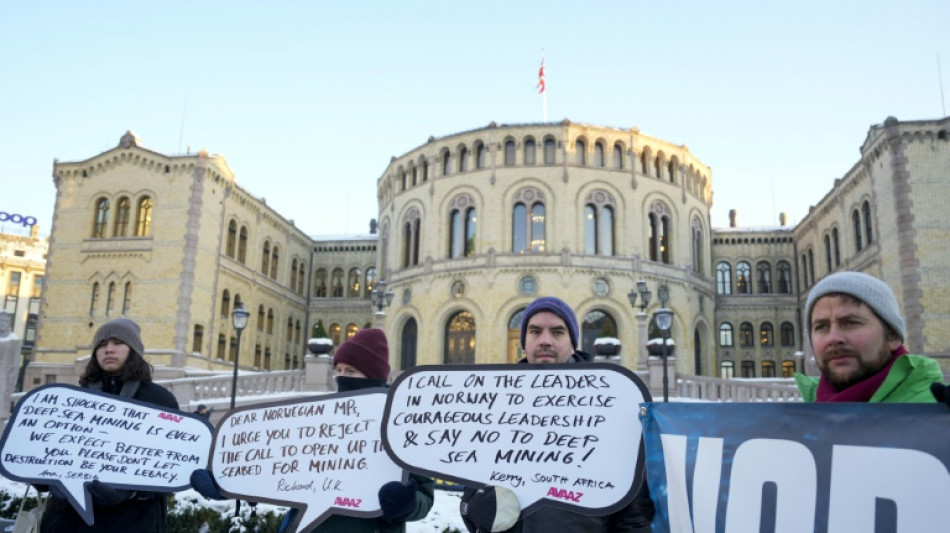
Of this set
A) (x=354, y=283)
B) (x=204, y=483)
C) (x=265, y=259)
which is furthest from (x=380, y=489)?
(x=354, y=283)

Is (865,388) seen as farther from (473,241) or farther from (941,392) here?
(473,241)

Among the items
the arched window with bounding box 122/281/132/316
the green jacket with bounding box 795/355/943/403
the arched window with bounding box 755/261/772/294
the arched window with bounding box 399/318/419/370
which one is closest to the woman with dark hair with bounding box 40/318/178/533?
the green jacket with bounding box 795/355/943/403

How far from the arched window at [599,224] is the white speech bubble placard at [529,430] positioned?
99.4ft

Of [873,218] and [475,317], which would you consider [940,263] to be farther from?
[475,317]

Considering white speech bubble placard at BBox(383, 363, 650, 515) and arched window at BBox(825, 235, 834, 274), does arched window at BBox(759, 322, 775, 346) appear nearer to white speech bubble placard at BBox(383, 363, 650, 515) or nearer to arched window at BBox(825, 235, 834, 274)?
arched window at BBox(825, 235, 834, 274)

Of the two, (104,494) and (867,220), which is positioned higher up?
(867,220)

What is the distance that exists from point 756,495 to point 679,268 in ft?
110

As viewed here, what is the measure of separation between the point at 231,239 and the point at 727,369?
29.5 m

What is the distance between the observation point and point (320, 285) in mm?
47438

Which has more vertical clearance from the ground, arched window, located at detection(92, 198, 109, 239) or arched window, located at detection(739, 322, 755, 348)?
arched window, located at detection(92, 198, 109, 239)

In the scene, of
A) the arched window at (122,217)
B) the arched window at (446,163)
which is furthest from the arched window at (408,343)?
the arched window at (122,217)

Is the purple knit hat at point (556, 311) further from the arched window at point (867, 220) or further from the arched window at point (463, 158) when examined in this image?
the arched window at point (867, 220)

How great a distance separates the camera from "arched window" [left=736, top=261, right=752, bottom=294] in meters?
42.2

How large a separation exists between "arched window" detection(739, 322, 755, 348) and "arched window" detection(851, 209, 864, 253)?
9.65 metres
